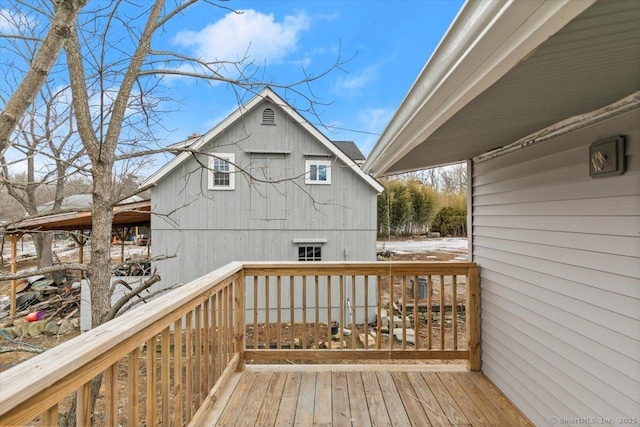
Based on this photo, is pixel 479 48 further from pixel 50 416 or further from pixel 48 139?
pixel 48 139

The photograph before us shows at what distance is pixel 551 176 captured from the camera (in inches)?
79.9

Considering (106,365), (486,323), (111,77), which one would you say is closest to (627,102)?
(486,323)

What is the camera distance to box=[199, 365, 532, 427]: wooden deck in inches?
83.6

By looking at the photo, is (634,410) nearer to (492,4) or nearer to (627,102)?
(627,102)

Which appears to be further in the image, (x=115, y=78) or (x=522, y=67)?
(x=115, y=78)

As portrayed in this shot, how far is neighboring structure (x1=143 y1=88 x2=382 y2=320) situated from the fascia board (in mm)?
7255

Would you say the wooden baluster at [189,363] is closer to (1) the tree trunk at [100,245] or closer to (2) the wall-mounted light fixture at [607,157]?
(2) the wall-mounted light fixture at [607,157]

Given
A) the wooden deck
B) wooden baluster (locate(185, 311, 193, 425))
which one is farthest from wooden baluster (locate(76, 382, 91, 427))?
the wooden deck

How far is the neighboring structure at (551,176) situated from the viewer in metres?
0.79

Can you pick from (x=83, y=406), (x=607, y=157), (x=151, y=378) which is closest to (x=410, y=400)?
(x=151, y=378)

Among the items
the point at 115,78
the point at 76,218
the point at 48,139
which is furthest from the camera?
the point at 76,218

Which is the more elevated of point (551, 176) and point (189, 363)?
point (551, 176)

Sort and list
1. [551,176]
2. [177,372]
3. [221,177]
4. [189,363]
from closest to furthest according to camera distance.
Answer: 1. [177,372]
2. [189,363]
3. [551,176]
4. [221,177]

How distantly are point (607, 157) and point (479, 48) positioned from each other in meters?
1.31
